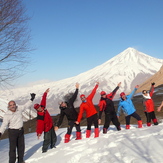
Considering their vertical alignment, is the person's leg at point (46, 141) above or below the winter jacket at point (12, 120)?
below

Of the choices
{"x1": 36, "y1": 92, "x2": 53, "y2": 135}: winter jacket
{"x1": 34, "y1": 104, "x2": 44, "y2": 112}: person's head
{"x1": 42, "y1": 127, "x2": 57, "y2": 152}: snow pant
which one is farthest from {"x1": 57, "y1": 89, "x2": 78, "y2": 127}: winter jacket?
{"x1": 34, "y1": 104, "x2": 44, "y2": 112}: person's head

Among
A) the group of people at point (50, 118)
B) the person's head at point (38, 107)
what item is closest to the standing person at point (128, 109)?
the group of people at point (50, 118)

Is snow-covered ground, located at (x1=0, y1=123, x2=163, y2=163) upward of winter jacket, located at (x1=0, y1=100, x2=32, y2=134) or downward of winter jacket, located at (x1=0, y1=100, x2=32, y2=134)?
downward

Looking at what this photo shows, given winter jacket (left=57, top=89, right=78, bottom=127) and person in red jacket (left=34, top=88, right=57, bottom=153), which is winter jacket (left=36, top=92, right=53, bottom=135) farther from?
winter jacket (left=57, top=89, right=78, bottom=127)

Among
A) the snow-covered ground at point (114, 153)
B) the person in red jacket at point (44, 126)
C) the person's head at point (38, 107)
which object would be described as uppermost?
the person's head at point (38, 107)

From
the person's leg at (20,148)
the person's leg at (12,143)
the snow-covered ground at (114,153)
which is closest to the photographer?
the snow-covered ground at (114,153)

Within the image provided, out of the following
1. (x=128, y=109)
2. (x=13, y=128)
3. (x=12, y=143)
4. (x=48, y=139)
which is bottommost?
(x=48, y=139)

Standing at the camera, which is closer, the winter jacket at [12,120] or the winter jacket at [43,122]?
the winter jacket at [12,120]

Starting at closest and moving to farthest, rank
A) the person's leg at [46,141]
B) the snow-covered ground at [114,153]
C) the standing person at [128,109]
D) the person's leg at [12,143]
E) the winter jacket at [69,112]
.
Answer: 1. the snow-covered ground at [114,153]
2. the person's leg at [12,143]
3. the person's leg at [46,141]
4. the winter jacket at [69,112]
5. the standing person at [128,109]

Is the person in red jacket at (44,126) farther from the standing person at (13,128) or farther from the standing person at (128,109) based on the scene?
the standing person at (128,109)

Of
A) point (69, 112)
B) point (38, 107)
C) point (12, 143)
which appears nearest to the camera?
point (12, 143)

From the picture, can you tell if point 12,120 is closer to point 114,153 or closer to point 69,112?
point 69,112

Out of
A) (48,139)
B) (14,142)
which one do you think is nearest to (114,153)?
(48,139)

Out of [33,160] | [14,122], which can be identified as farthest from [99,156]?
[14,122]
